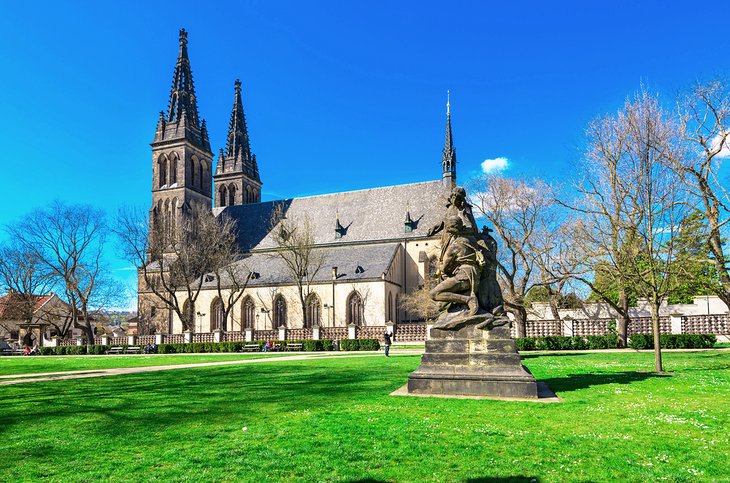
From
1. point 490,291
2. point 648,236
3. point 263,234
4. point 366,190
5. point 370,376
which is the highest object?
point 366,190

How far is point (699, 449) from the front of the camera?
229 inches

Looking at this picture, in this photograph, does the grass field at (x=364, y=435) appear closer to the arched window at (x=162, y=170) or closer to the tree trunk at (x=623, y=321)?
the tree trunk at (x=623, y=321)

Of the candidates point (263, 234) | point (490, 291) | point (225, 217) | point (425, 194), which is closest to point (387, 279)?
point (425, 194)

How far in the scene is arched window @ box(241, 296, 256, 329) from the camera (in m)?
50.7

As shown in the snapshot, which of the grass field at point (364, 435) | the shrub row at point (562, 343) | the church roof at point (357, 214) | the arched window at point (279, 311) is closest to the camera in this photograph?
the grass field at point (364, 435)

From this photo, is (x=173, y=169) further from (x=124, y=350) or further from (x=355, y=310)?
(x=355, y=310)

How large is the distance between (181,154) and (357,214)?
22.1m

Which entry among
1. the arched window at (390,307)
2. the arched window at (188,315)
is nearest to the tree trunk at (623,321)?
the arched window at (390,307)

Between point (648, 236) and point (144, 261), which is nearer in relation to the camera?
point (648, 236)

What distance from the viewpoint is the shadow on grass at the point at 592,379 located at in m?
11.1

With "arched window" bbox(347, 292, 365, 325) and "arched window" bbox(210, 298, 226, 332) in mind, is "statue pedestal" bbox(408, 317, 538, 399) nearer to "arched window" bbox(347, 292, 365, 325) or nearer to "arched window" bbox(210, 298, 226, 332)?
"arched window" bbox(347, 292, 365, 325)

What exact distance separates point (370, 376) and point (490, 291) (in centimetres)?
509

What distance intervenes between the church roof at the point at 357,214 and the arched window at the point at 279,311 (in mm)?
8476

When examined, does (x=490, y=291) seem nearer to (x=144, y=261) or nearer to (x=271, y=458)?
(x=271, y=458)
